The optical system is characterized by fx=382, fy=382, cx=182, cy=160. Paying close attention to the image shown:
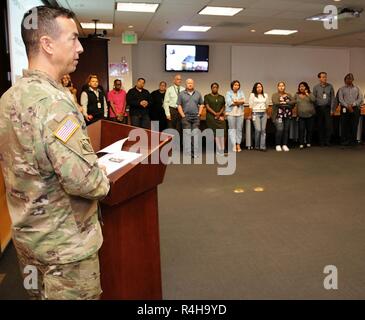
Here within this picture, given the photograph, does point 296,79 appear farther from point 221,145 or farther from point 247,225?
point 247,225

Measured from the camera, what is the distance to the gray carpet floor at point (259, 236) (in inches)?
100

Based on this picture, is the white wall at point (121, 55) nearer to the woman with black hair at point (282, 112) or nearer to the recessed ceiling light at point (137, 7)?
the recessed ceiling light at point (137, 7)

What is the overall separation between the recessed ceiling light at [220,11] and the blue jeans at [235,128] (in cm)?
213

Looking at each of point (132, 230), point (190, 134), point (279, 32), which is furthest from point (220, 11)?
point (132, 230)

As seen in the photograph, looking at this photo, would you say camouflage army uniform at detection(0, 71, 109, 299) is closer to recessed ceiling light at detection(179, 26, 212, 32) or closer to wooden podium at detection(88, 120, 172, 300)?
wooden podium at detection(88, 120, 172, 300)

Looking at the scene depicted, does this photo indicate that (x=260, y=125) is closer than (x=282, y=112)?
Yes

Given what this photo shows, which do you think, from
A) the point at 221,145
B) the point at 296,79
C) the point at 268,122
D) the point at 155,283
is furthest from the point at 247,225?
the point at 296,79

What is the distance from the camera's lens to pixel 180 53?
10.6 metres

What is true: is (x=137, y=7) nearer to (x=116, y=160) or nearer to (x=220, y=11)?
(x=220, y=11)

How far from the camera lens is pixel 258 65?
37.4 feet

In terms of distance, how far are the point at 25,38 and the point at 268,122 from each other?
8.67m

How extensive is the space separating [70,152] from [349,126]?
29.4 ft

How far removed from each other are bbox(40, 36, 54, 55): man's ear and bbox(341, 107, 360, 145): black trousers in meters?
8.65

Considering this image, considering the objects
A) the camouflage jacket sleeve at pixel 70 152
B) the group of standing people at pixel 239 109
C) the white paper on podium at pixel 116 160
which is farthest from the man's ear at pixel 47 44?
the group of standing people at pixel 239 109
